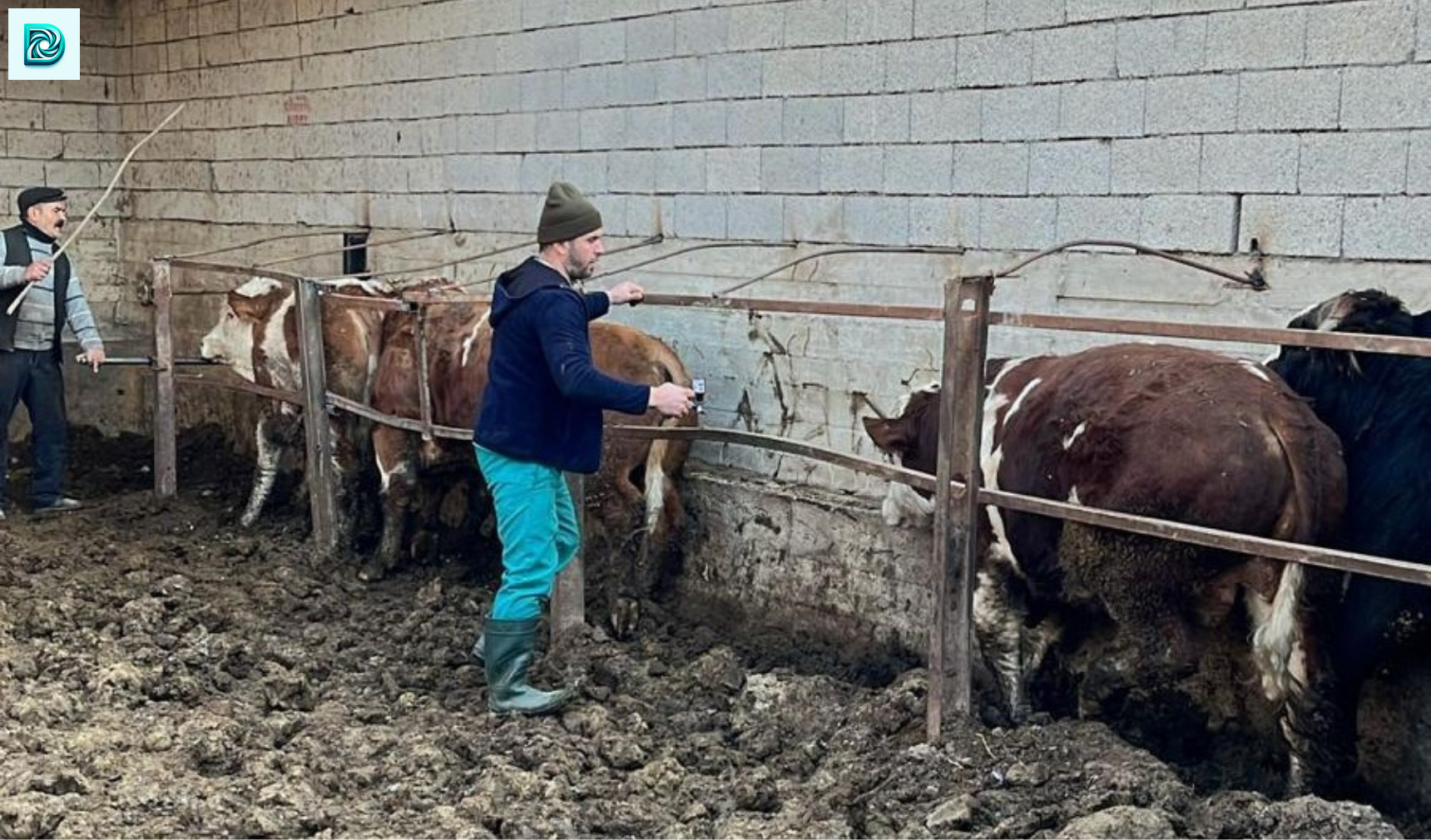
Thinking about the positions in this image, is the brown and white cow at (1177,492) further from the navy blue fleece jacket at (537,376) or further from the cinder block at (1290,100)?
the navy blue fleece jacket at (537,376)

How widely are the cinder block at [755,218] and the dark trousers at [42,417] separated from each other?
4183 mm

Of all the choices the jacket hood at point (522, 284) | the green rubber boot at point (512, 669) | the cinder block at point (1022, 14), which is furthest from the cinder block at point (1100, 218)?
the green rubber boot at point (512, 669)

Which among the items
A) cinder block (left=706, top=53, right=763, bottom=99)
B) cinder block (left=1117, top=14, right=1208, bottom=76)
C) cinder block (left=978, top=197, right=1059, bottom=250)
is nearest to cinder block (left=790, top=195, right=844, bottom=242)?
cinder block (left=706, top=53, right=763, bottom=99)

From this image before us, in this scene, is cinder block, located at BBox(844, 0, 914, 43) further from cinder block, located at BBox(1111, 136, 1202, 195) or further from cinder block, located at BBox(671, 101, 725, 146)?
cinder block, located at BBox(1111, 136, 1202, 195)

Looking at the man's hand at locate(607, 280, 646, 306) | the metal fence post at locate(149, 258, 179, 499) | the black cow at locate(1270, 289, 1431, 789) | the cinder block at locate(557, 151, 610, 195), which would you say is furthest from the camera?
the metal fence post at locate(149, 258, 179, 499)

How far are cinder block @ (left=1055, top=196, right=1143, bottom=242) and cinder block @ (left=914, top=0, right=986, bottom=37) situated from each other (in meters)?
0.78

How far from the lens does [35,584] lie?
723 centimetres

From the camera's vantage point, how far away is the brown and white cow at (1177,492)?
14.9ft

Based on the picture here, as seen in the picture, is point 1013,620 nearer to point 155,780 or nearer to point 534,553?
point 534,553

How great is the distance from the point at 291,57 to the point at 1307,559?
8.22m

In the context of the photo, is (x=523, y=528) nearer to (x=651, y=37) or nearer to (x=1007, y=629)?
(x=1007, y=629)

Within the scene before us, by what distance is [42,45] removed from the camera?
40.6 feet

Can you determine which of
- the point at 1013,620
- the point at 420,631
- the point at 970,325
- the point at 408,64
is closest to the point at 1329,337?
the point at 970,325

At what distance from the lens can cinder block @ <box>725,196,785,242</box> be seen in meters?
7.18
